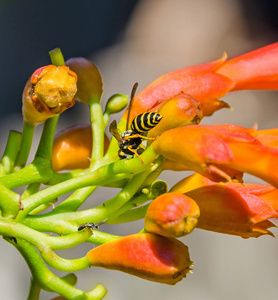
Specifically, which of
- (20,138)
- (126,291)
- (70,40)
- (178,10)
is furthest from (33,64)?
(20,138)

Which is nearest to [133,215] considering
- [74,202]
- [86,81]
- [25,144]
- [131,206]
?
[131,206]

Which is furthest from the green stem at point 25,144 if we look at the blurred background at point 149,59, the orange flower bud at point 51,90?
the blurred background at point 149,59

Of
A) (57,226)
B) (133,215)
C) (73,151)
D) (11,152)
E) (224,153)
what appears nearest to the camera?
(224,153)

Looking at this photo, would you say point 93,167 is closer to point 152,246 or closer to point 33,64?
point 152,246

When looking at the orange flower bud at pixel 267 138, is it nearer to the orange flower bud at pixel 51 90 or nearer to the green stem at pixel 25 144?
the orange flower bud at pixel 51 90

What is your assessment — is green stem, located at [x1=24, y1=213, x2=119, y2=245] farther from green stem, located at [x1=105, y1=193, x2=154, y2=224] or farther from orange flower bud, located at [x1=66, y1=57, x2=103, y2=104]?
orange flower bud, located at [x1=66, y1=57, x2=103, y2=104]

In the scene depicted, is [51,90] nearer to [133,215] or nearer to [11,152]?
[11,152]
